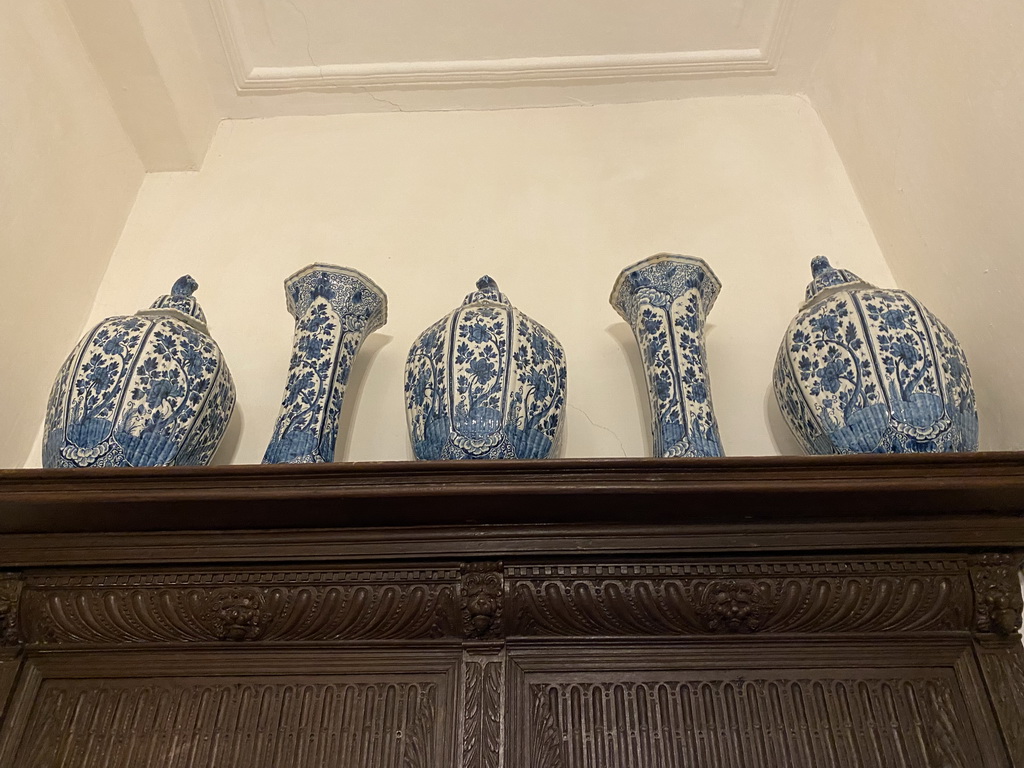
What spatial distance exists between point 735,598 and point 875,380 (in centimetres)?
30

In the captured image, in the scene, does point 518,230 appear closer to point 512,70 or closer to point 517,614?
point 512,70

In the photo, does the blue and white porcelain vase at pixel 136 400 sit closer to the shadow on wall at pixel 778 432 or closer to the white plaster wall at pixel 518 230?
the white plaster wall at pixel 518 230

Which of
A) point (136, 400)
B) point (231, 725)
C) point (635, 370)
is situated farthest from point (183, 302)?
point (635, 370)

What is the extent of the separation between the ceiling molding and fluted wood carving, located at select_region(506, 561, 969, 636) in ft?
3.60

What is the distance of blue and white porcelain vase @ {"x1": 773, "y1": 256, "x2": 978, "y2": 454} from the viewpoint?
0.87 metres

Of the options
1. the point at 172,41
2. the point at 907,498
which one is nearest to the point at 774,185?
the point at 907,498

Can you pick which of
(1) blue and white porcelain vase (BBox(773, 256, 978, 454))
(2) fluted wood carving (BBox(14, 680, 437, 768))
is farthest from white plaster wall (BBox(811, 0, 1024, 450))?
(2) fluted wood carving (BBox(14, 680, 437, 768))

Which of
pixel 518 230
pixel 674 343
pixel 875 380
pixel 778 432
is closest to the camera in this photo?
pixel 875 380

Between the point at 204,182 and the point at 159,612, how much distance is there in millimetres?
927

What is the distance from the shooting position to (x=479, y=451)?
34.3 inches

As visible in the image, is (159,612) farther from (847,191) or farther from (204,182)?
(847,191)

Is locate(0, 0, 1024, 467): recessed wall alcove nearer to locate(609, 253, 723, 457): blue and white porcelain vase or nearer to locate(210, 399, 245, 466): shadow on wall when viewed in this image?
locate(210, 399, 245, 466): shadow on wall

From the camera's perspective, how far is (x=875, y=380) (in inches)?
35.1

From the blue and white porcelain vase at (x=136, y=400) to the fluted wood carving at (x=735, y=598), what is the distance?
43 cm
